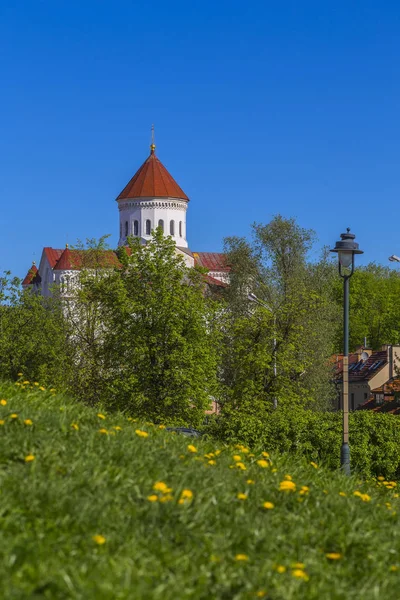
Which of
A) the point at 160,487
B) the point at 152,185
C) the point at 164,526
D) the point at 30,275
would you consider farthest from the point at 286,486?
the point at 30,275

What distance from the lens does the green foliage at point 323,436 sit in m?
25.9

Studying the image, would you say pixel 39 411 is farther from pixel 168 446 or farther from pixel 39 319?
pixel 39 319

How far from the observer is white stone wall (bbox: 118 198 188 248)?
10825cm

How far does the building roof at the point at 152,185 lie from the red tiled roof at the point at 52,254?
423 inches

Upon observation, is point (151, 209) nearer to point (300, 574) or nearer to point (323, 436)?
point (323, 436)

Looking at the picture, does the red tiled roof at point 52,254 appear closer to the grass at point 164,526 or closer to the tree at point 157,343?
the tree at point 157,343

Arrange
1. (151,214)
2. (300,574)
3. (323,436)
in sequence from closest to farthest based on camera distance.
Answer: (300,574) < (323,436) < (151,214)

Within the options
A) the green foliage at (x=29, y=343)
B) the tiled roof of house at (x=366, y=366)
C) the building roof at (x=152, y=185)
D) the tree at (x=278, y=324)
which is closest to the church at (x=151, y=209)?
the building roof at (x=152, y=185)

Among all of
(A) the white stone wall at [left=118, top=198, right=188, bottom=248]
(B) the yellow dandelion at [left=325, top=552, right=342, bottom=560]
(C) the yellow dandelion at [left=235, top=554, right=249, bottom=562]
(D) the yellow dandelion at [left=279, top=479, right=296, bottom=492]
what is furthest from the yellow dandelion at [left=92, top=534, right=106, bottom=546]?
(A) the white stone wall at [left=118, top=198, right=188, bottom=248]

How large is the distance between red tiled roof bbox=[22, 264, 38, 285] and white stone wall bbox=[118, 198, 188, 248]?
426 inches

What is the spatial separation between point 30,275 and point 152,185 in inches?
693

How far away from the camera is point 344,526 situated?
8.72m

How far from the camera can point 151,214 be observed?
108562 millimetres

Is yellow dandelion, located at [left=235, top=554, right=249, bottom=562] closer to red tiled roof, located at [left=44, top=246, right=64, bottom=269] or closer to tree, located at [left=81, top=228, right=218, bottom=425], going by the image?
tree, located at [left=81, top=228, right=218, bottom=425]
